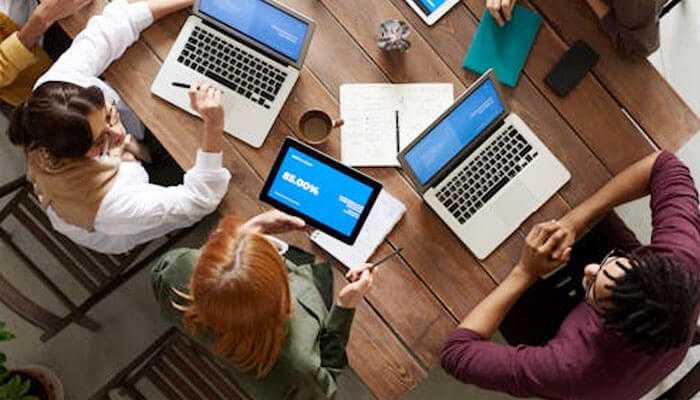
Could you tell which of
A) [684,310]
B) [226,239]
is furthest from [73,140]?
[684,310]

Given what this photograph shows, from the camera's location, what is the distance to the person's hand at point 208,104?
2.01 m

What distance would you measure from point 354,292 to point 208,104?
0.61 meters

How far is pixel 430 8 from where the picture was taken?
2143mm

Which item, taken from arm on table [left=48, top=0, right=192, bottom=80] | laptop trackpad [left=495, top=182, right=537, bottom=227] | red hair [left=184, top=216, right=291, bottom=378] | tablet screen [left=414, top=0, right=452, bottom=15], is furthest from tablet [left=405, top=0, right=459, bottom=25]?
red hair [left=184, top=216, right=291, bottom=378]

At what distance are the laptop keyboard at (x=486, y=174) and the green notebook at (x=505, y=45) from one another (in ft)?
0.53

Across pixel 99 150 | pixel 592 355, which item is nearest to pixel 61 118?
pixel 99 150

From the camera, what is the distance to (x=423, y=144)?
79.0 inches

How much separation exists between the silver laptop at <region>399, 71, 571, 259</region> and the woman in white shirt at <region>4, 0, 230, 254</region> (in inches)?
20.9

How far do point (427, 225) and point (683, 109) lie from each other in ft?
2.47

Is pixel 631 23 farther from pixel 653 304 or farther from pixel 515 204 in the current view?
pixel 653 304

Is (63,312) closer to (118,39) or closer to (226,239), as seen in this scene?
(118,39)

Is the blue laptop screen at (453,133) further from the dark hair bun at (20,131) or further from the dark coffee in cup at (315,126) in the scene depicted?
the dark hair bun at (20,131)

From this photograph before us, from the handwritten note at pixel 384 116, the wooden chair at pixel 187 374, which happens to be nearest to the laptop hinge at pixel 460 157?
the handwritten note at pixel 384 116

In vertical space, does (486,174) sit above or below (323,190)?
below
